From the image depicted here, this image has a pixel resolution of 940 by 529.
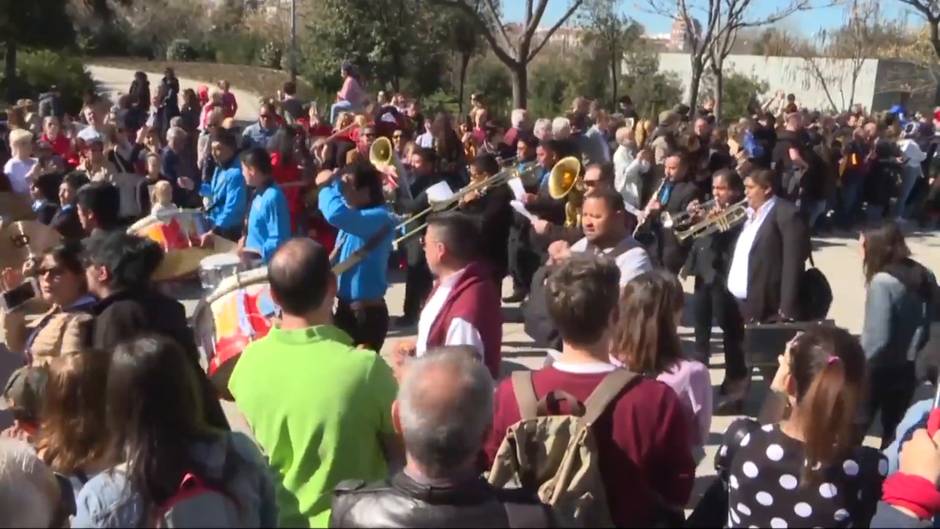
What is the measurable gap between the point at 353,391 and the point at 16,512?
0.91 metres

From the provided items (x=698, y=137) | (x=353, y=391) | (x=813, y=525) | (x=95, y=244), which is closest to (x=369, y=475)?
(x=353, y=391)

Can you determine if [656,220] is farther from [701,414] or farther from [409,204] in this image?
[701,414]

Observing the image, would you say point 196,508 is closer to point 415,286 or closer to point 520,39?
point 415,286

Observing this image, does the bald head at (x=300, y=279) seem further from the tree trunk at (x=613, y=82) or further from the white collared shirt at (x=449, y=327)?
the tree trunk at (x=613, y=82)

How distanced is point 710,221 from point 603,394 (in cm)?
472

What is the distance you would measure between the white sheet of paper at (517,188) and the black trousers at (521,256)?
117 centimetres

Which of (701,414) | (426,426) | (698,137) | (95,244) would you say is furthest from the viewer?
(698,137)

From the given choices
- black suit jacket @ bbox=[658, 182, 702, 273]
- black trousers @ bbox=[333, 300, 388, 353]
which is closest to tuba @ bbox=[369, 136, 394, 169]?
black suit jacket @ bbox=[658, 182, 702, 273]

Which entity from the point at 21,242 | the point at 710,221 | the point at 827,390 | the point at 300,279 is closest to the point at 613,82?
the point at 710,221

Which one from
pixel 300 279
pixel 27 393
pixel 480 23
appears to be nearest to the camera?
pixel 300 279

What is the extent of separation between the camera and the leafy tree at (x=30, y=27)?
25.9 meters

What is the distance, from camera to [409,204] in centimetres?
863

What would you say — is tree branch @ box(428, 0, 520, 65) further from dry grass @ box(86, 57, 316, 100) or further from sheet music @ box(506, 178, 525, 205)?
dry grass @ box(86, 57, 316, 100)

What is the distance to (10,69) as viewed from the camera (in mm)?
25656
